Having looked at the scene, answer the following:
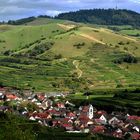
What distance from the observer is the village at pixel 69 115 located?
102625 mm

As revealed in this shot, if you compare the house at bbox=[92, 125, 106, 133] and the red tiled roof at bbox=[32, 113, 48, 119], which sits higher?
the house at bbox=[92, 125, 106, 133]

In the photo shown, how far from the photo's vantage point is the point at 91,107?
126m

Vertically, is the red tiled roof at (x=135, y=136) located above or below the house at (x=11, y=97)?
above

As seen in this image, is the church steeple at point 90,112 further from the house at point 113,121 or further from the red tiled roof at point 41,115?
the red tiled roof at point 41,115

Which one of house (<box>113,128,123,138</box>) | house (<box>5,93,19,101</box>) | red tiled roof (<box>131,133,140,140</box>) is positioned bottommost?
house (<box>5,93,19,101</box>)

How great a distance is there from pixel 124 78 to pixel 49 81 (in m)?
30.5

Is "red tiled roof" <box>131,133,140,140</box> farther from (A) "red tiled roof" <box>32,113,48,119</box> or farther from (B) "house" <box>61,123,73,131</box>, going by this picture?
(A) "red tiled roof" <box>32,113,48,119</box>

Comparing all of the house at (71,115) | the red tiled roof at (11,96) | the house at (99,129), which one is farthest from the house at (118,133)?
the red tiled roof at (11,96)

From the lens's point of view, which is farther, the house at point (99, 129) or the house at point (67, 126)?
the house at point (67, 126)

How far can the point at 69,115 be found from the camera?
121m

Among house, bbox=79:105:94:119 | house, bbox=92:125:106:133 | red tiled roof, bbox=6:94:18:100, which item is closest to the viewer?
house, bbox=92:125:106:133

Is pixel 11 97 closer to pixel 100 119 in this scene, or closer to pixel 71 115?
pixel 71 115

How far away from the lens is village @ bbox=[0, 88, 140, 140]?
103 metres

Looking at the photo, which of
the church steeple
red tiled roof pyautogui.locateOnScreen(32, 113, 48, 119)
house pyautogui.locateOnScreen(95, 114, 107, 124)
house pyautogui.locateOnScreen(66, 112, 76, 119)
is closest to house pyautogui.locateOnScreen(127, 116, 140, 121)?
Result: house pyautogui.locateOnScreen(95, 114, 107, 124)
